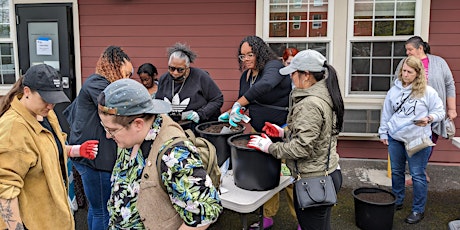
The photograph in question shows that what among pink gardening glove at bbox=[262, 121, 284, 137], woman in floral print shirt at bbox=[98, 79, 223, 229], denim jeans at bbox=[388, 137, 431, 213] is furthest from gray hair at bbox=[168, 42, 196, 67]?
denim jeans at bbox=[388, 137, 431, 213]

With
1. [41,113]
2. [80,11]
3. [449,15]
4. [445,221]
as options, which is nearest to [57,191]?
[41,113]

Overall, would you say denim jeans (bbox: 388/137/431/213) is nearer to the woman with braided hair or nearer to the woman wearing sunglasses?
the woman wearing sunglasses

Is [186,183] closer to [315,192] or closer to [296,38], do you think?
[315,192]

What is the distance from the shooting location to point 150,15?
5.49 m

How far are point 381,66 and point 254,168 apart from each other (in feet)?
10.9

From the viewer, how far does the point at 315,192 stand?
2441mm

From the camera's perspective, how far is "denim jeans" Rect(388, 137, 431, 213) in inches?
142

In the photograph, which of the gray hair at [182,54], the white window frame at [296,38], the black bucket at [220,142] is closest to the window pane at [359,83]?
the white window frame at [296,38]

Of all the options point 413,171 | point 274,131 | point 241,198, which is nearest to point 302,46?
point 413,171

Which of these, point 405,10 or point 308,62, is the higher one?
point 405,10

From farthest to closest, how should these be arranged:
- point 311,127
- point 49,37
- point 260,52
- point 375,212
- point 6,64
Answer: point 6,64 → point 49,37 → point 375,212 → point 260,52 → point 311,127

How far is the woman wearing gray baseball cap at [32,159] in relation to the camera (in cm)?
175

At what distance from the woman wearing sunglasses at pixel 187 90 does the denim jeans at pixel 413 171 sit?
1.69 metres

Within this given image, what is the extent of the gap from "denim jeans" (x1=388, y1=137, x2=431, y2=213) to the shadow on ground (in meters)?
0.19
